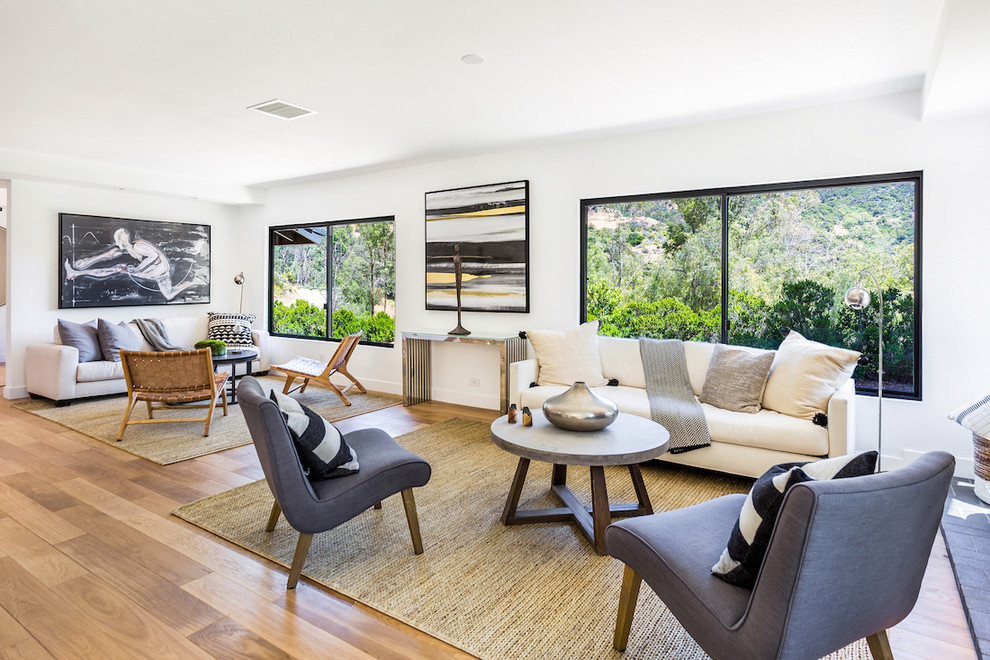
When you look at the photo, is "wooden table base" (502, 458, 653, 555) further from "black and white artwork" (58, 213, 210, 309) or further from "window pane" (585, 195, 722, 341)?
"black and white artwork" (58, 213, 210, 309)

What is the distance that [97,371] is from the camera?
5680mm

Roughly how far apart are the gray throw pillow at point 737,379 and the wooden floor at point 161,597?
1224 millimetres

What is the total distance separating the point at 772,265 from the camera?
4270mm

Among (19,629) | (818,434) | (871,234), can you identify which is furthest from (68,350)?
(871,234)

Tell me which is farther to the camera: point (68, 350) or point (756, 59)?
point (68, 350)

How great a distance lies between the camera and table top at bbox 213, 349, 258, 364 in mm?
5126

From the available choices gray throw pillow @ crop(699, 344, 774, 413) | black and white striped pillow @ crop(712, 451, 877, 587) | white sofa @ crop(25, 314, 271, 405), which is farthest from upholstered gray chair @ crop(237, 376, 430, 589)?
white sofa @ crop(25, 314, 271, 405)

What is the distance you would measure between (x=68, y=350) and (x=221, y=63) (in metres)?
3.78

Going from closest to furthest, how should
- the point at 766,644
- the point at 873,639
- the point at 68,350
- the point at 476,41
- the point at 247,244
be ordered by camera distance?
1. the point at 766,644
2. the point at 873,639
3. the point at 476,41
4. the point at 68,350
5. the point at 247,244

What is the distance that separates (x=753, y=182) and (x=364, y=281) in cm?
428

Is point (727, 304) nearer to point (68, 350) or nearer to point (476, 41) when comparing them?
point (476, 41)

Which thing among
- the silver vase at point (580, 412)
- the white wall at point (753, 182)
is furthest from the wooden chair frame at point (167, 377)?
the silver vase at point (580, 412)

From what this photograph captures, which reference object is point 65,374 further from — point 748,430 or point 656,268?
point 748,430

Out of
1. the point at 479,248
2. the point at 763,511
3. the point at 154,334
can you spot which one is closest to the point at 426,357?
the point at 479,248
